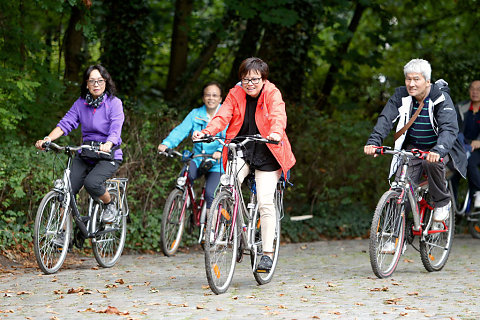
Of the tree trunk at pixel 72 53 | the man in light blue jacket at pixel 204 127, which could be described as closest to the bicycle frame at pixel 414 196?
the man in light blue jacket at pixel 204 127

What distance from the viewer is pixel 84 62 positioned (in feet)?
49.6

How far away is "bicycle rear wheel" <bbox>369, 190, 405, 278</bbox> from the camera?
751cm

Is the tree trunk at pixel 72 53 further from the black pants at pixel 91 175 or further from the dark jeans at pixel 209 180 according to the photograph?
the black pants at pixel 91 175

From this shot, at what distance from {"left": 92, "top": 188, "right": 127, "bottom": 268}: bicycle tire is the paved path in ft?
0.51

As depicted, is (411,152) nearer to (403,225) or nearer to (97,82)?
(403,225)

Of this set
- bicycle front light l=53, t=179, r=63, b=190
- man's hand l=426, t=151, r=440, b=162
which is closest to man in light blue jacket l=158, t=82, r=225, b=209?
bicycle front light l=53, t=179, r=63, b=190

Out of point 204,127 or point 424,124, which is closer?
point 424,124

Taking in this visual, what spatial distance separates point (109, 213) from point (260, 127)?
2.41 metres

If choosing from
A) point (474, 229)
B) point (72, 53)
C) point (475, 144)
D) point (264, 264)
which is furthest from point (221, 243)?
point (72, 53)

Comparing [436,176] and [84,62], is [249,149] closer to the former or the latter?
[436,176]

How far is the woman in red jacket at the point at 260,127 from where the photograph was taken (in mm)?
6980

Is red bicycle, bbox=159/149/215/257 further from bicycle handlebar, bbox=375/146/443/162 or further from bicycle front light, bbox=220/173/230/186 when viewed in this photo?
bicycle front light, bbox=220/173/230/186

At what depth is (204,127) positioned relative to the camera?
9555mm

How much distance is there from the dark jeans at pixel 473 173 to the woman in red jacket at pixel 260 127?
225 inches
